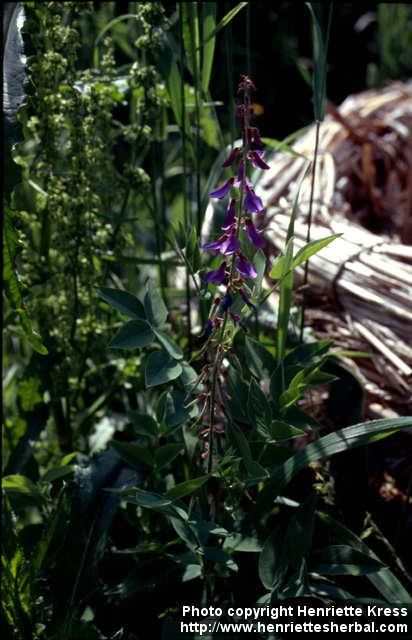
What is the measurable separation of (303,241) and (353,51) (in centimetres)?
216

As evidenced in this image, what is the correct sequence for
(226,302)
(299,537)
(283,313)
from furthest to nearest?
1. (283,313)
2. (299,537)
3. (226,302)

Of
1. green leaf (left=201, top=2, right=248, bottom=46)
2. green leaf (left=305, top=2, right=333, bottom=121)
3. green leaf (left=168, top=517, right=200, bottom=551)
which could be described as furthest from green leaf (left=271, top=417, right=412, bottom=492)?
green leaf (left=201, top=2, right=248, bottom=46)

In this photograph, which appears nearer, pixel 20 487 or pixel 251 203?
pixel 251 203

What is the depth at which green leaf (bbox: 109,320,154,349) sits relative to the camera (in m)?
0.77

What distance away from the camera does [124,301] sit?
810mm

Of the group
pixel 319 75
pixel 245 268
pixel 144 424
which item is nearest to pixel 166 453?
pixel 144 424

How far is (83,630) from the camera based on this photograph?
0.84 m

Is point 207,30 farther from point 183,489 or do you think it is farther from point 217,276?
point 183,489

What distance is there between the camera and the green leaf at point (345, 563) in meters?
0.80

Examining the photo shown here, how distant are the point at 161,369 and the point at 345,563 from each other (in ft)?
0.90

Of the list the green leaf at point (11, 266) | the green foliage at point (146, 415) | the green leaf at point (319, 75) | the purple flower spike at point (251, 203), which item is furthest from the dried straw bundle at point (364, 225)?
the green leaf at point (11, 266)

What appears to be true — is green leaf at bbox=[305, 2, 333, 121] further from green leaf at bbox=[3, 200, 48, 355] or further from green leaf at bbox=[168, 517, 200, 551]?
green leaf at bbox=[168, 517, 200, 551]

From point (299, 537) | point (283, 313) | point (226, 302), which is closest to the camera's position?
point (226, 302)

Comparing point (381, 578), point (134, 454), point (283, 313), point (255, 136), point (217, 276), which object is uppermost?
point (255, 136)
